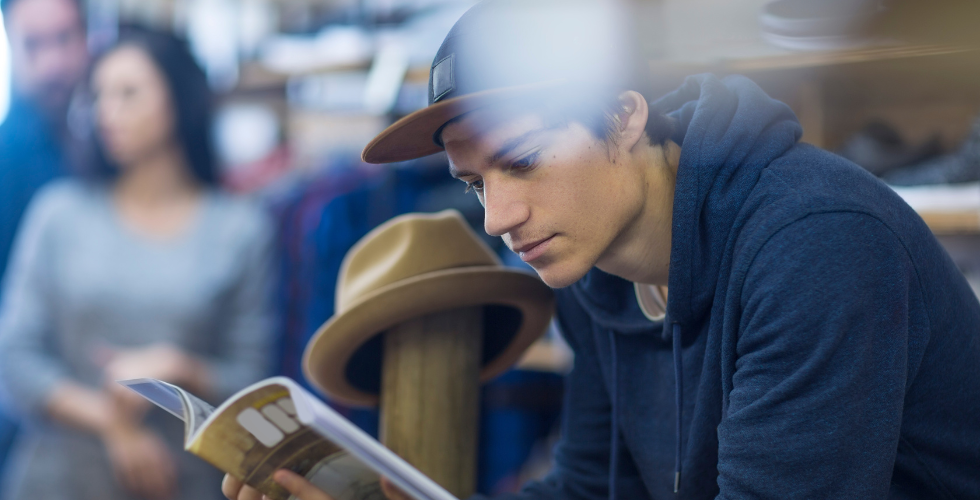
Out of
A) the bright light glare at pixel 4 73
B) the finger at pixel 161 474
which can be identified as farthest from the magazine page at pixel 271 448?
the bright light glare at pixel 4 73

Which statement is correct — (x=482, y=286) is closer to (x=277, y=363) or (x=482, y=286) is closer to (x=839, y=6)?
(x=839, y=6)

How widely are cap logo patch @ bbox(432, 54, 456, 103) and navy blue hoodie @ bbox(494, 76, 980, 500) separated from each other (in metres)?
0.23

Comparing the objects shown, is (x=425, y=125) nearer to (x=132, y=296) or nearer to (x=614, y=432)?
(x=614, y=432)

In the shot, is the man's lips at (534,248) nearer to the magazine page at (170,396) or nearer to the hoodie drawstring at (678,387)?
the hoodie drawstring at (678,387)

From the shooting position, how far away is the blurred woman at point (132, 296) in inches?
61.6

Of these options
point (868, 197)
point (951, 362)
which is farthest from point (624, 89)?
point (951, 362)

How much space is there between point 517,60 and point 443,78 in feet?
0.24

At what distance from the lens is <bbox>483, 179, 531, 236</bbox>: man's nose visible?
673mm

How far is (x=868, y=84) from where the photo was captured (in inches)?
47.2

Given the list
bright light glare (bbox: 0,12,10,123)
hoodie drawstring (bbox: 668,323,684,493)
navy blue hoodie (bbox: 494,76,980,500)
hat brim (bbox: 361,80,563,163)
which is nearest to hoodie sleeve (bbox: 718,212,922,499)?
navy blue hoodie (bbox: 494,76,980,500)

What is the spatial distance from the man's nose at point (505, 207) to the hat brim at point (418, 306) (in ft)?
0.69

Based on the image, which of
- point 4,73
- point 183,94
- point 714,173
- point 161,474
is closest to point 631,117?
point 714,173

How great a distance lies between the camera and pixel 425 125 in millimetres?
694

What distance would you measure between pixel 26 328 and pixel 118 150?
0.44m
